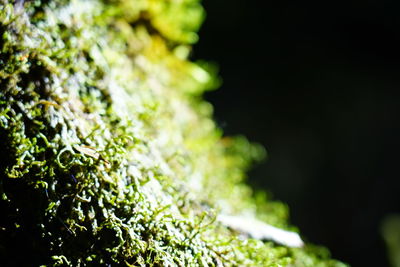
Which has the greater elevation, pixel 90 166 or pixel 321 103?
pixel 321 103

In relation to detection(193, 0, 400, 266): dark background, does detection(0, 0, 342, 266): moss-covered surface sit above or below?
below

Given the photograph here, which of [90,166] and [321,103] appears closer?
[90,166]

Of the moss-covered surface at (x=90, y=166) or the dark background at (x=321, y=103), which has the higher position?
the dark background at (x=321, y=103)

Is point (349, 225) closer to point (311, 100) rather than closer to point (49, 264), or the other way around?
point (311, 100)

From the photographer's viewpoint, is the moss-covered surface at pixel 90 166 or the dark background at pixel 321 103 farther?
the dark background at pixel 321 103
